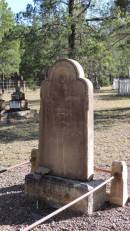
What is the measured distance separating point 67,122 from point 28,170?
2562 millimetres

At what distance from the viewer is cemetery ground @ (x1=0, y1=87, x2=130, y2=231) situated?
536 centimetres

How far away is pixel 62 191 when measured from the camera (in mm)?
5855

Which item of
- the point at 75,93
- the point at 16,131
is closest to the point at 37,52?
the point at 16,131


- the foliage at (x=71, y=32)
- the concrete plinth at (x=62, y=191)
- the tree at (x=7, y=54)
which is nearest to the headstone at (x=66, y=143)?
the concrete plinth at (x=62, y=191)

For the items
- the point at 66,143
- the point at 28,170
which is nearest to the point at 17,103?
the point at 28,170

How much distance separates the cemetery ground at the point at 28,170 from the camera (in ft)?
17.6

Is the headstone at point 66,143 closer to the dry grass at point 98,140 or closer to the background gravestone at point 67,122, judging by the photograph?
the background gravestone at point 67,122

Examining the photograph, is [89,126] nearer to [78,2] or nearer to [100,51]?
[100,51]

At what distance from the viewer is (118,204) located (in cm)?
596

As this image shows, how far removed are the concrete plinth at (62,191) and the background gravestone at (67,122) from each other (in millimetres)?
149

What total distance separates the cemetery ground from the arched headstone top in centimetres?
178

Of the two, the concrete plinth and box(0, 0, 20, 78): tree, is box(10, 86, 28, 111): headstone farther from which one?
box(0, 0, 20, 78): tree

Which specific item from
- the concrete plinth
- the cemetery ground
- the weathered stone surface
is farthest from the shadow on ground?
the weathered stone surface

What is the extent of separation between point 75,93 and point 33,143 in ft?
18.3
